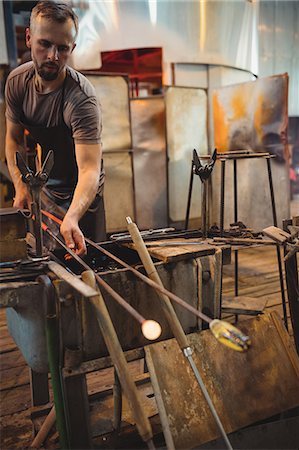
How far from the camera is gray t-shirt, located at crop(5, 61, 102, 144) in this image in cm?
256

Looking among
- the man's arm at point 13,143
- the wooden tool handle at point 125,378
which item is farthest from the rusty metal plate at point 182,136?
the wooden tool handle at point 125,378

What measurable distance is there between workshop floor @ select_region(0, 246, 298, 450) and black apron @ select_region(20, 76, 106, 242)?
40.6 inches

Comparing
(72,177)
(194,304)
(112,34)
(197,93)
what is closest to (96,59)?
(112,34)

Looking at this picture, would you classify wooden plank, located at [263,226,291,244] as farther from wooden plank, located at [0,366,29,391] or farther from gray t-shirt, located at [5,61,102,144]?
wooden plank, located at [0,366,29,391]

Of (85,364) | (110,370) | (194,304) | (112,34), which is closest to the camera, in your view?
(85,364)

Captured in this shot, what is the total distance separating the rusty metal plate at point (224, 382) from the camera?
5.84ft

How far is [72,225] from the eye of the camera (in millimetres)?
2166

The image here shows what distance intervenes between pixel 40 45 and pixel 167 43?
4.12 metres

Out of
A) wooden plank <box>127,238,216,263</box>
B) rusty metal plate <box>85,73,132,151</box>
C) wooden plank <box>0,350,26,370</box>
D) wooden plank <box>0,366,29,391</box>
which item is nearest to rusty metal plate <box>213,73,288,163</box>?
rusty metal plate <box>85,73,132,151</box>

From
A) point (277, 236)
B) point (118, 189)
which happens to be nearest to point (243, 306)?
point (277, 236)

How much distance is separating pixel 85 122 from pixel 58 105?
0.23m

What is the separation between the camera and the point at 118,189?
5.54 metres

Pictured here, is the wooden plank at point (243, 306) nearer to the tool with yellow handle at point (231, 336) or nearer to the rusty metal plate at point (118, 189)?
the tool with yellow handle at point (231, 336)

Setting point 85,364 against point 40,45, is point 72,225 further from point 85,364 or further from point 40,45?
point 40,45
